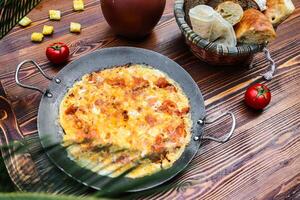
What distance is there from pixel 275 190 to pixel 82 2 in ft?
3.31

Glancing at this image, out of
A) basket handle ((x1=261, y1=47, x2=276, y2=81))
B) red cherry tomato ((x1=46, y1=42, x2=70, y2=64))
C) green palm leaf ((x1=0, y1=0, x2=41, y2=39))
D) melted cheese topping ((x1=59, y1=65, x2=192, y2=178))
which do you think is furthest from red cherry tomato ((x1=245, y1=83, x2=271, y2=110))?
green palm leaf ((x1=0, y1=0, x2=41, y2=39))

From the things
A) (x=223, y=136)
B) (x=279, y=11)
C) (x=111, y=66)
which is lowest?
(x=223, y=136)

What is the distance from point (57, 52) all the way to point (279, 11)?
0.79m

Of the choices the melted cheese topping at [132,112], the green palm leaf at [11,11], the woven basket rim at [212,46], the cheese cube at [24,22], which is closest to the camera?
the green palm leaf at [11,11]

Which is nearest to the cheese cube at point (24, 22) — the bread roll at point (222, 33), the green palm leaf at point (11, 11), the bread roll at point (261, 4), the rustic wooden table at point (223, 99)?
the rustic wooden table at point (223, 99)

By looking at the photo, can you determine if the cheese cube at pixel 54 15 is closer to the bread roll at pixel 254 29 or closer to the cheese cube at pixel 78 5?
the cheese cube at pixel 78 5

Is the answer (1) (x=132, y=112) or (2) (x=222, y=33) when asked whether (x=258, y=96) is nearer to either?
(2) (x=222, y=33)

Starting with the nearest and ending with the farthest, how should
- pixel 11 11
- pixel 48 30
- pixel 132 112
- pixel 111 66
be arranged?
pixel 11 11 < pixel 132 112 < pixel 111 66 < pixel 48 30

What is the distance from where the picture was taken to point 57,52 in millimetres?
1477

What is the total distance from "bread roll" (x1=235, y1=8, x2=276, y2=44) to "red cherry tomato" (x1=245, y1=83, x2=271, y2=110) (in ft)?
0.51

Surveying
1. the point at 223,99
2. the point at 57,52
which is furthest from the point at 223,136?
the point at 57,52

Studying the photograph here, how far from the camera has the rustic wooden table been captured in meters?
1.28

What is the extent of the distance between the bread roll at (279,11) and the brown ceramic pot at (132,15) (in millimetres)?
380

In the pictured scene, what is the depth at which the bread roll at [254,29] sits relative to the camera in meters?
1.41
